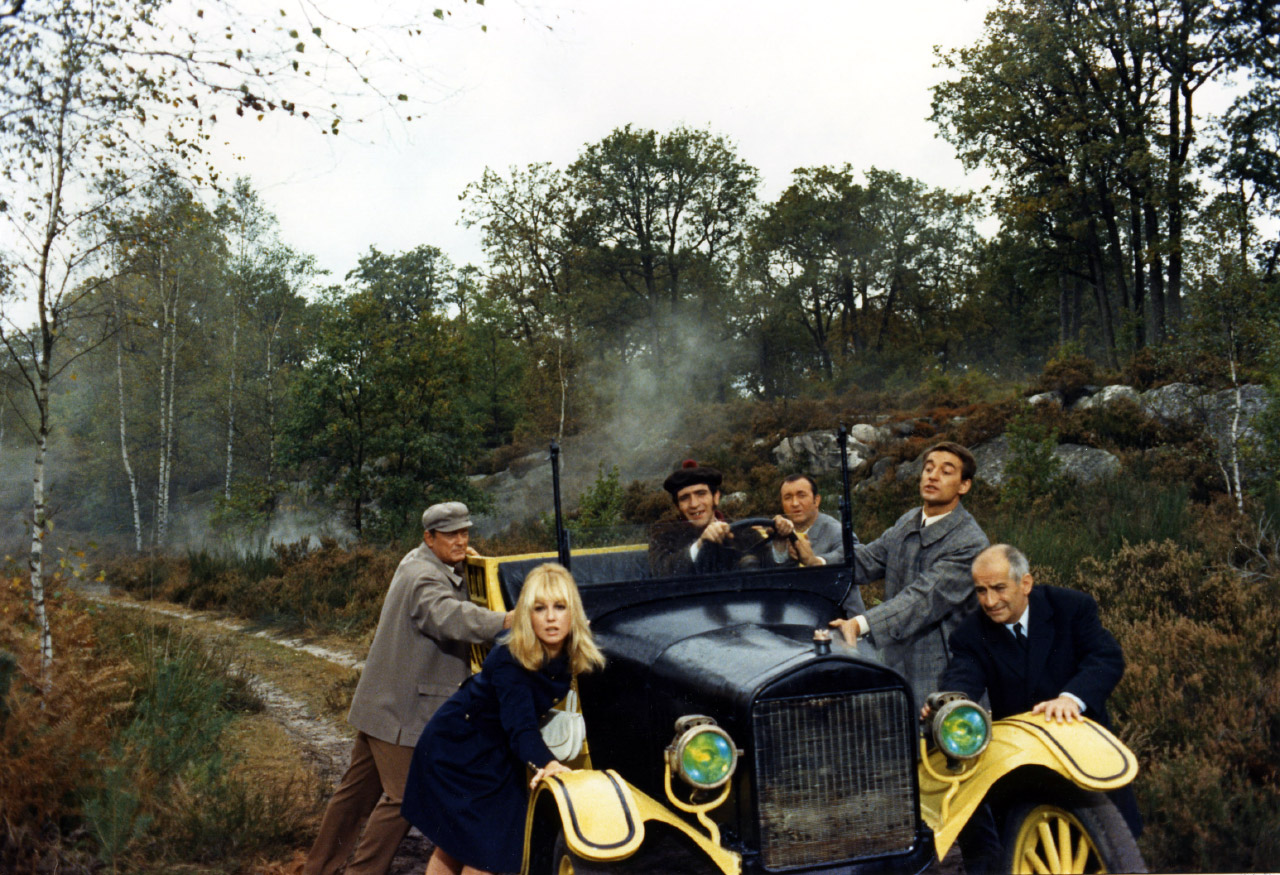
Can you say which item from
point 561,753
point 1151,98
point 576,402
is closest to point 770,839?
point 561,753

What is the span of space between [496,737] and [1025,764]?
5.68 ft

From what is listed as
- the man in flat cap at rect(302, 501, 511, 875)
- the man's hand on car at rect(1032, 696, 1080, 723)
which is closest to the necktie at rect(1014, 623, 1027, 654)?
the man's hand on car at rect(1032, 696, 1080, 723)

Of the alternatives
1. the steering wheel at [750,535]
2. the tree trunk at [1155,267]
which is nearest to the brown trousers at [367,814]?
the steering wheel at [750,535]

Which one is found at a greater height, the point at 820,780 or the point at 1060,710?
the point at 1060,710

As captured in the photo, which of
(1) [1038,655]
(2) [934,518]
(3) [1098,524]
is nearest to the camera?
(1) [1038,655]

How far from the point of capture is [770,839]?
297 centimetres

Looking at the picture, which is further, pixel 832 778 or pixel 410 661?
pixel 410 661

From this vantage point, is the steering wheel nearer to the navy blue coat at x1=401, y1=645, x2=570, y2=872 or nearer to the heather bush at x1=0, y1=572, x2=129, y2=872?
the navy blue coat at x1=401, y1=645, x2=570, y2=872

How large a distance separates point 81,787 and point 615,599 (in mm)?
2661

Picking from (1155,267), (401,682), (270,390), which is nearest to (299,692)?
(401,682)

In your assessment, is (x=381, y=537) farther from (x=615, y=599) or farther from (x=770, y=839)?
(x=770, y=839)

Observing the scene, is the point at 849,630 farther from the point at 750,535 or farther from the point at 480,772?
the point at 480,772

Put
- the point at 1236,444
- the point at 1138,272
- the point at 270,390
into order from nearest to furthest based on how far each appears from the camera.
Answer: the point at 1236,444
the point at 1138,272
the point at 270,390

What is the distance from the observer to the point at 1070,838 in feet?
10.1
